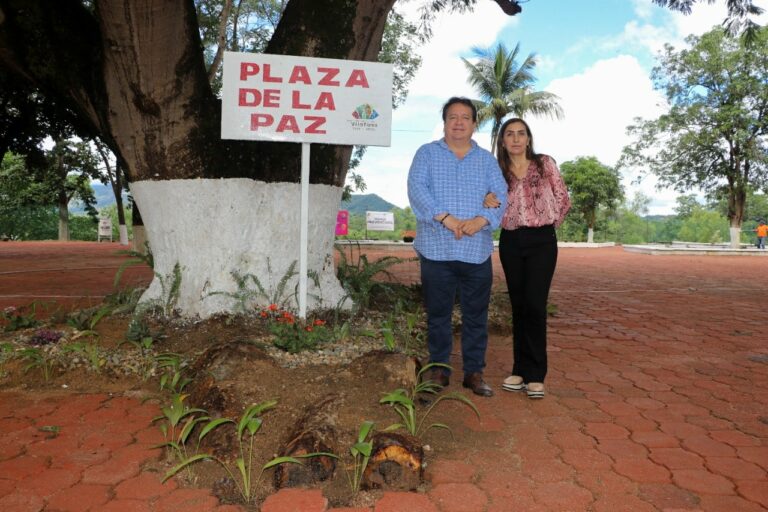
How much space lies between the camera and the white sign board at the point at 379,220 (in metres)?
22.5

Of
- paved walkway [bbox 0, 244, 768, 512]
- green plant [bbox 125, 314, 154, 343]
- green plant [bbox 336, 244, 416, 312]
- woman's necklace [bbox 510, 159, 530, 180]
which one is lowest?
paved walkway [bbox 0, 244, 768, 512]

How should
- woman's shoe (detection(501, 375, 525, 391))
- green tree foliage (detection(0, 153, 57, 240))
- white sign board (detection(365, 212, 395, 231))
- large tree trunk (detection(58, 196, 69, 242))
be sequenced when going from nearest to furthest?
woman's shoe (detection(501, 375, 525, 391)), white sign board (detection(365, 212, 395, 231)), green tree foliage (detection(0, 153, 57, 240)), large tree trunk (detection(58, 196, 69, 242))

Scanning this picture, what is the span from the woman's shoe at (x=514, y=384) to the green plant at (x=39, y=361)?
2.89 meters

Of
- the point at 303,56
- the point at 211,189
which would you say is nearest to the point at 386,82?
the point at 303,56

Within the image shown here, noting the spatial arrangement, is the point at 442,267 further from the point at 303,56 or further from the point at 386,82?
the point at 303,56

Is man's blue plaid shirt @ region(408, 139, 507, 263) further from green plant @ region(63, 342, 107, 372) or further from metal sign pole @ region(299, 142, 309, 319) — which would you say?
Result: green plant @ region(63, 342, 107, 372)

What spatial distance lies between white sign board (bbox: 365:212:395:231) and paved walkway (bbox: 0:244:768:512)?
18.2 metres

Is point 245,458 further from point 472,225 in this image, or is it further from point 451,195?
point 451,195

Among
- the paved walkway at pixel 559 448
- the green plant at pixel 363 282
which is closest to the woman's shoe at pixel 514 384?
the paved walkway at pixel 559 448

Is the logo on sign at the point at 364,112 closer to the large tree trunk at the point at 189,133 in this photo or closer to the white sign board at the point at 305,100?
the white sign board at the point at 305,100

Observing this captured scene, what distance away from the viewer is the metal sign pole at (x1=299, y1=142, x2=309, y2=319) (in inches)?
155

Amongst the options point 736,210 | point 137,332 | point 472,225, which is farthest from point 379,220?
point 472,225

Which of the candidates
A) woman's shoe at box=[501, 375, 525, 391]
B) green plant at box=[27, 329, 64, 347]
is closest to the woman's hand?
woman's shoe at box=[501, 375, 525, 391]

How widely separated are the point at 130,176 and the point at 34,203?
28740 mm
